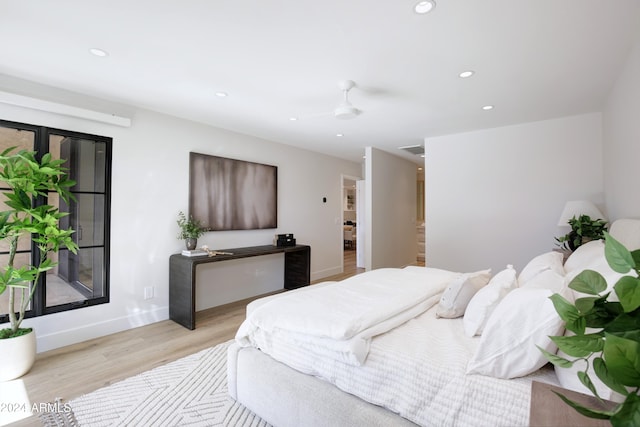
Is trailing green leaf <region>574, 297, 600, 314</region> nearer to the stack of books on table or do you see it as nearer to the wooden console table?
the wooden console table

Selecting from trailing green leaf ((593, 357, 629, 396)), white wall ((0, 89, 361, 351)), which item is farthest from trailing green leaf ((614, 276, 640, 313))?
white wall ((0, 89, 361, 351))

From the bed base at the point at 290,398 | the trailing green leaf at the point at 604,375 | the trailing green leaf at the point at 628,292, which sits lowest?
the bed base at the point at 290,398

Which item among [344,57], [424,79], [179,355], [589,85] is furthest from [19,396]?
[589,85]

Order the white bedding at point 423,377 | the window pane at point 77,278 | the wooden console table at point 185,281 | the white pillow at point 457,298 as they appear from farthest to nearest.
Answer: the wooden console table at point 185,281 < the window pane at point 77,278 < the white pillow at point 457,298 < the white bedding at point 423,377

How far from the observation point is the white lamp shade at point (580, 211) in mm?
3197

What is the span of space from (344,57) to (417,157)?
13.8 feet

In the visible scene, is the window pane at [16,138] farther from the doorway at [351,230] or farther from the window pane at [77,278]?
Result: the doorway at [351,230]

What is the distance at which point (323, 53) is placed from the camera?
2.21m

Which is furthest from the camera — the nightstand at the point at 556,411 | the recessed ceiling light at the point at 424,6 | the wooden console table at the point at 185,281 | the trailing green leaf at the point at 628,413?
the wooden console table at the point at 185,281

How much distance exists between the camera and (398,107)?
333 centimetres

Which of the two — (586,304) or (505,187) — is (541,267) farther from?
(505,187)

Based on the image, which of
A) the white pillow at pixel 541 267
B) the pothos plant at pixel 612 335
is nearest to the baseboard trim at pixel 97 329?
the white pillow at pixel 541 267

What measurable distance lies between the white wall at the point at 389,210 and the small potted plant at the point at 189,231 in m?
2.75

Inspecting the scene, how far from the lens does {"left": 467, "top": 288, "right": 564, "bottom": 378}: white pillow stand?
1199 millimetres
